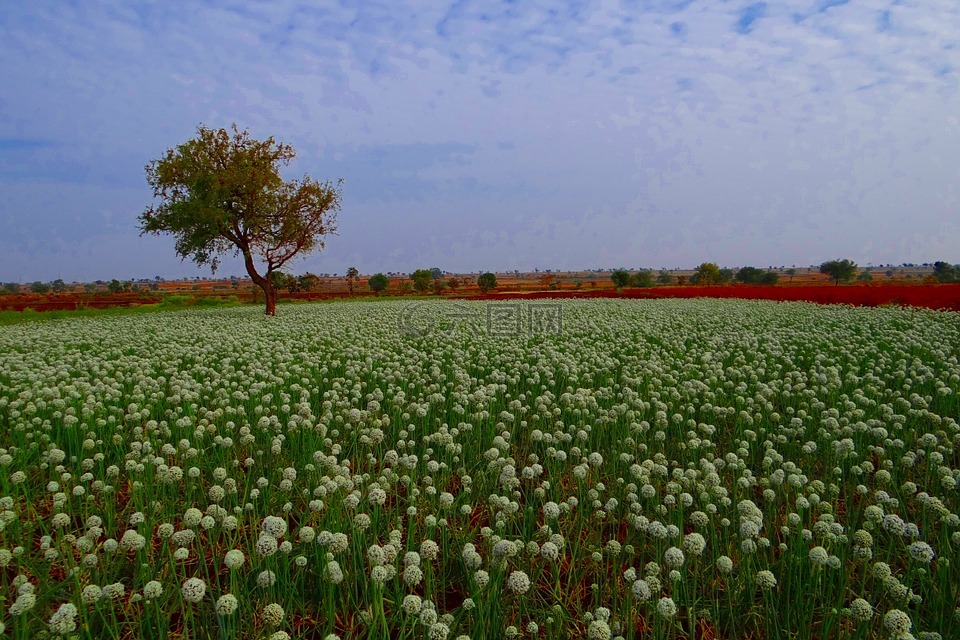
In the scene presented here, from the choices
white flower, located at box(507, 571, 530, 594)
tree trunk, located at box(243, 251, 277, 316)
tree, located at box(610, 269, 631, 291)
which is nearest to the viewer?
white flower, located at box(507, 571, 530, 594)

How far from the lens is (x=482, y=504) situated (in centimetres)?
443

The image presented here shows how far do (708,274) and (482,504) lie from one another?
7483 cm

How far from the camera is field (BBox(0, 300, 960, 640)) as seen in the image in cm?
284

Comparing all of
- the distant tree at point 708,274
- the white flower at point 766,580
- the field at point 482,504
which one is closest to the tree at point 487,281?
the distant tree at point 708,274

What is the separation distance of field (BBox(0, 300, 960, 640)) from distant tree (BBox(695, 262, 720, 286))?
66042mm

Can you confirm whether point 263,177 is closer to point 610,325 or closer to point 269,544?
point 610,325

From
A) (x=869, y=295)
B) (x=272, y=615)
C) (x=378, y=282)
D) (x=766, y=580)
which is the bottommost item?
(x=766, y=580)

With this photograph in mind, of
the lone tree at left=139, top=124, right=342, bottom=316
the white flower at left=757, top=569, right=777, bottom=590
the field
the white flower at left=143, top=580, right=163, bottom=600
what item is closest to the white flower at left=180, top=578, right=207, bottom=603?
the field

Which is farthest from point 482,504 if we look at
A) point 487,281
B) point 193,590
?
point 487,281

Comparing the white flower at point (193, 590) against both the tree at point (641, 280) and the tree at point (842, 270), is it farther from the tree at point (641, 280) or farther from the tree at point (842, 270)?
the tree at point (842, 270)

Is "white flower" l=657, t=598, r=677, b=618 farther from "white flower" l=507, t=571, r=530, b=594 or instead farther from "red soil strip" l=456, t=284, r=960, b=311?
"red soil strip" l=456, t=284, r=960, b=311

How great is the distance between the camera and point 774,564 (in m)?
3.46

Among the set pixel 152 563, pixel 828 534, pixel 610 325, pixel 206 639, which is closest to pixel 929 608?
pixel 828 534

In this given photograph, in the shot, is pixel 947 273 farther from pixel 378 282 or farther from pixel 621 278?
pixel 378 282
